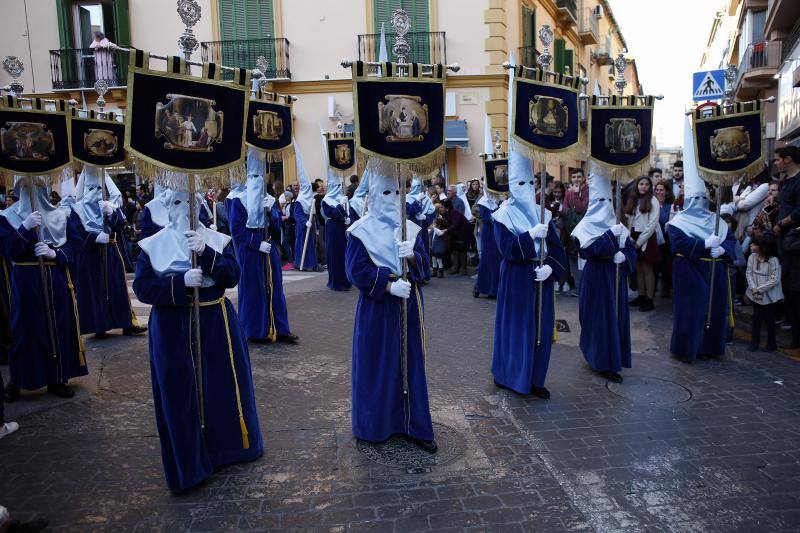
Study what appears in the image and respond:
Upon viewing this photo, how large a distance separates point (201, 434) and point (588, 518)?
260 cm

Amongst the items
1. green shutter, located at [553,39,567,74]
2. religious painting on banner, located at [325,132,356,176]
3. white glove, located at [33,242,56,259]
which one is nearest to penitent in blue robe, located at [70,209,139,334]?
Answer: white glove, located at [33,242,56,259]

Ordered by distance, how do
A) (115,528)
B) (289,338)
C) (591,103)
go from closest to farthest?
(115,528), (591,103), (289,338)

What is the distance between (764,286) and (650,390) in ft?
7.51

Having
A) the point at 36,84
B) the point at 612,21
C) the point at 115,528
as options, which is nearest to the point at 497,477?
the point at 115,528

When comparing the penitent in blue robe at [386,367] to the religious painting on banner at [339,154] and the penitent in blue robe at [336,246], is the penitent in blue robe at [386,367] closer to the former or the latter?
the penitent in blue robe at [336,246]

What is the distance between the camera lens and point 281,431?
526 cm

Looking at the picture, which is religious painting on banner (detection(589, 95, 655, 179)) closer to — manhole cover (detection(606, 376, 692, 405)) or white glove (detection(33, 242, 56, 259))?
manhole cover (detection(606, 376, 692, 405))

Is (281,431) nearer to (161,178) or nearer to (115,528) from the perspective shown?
(115,528)

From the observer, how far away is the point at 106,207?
8.12 meters

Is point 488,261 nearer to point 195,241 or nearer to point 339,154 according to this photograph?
point 339,154

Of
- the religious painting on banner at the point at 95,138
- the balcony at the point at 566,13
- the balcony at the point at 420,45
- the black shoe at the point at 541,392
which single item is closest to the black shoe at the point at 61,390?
the religious painting on banner at the point at 95,138

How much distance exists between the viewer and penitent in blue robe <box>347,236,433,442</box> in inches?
→ 188

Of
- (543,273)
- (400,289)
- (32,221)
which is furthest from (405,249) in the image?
(32,221)

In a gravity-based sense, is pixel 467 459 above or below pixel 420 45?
below
